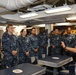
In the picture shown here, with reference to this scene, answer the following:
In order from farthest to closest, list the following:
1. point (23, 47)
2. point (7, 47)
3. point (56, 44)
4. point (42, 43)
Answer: point (42, 43) → point (56, 44) → point (23, 47) → point (7, 47)

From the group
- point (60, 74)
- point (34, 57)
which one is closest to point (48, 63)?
point (60, 74)

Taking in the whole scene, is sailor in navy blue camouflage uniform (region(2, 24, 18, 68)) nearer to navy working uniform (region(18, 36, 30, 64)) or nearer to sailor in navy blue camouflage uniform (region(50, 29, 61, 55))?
navy working uniform (region(18, 36, 30, 64))

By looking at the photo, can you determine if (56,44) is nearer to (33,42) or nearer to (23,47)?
(33,42)

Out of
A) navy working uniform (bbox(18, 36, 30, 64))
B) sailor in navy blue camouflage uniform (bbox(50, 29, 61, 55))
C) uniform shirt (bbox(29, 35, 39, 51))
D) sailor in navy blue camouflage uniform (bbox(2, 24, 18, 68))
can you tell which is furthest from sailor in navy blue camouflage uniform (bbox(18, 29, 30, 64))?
sailor in navy blue camouflage uniform (bbox(50, 29, 61, 55))

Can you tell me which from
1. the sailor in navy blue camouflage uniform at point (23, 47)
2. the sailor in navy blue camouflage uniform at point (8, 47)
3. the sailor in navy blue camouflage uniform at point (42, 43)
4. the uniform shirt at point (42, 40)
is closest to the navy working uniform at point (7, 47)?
the sailor in navy blue camouflage uniform at point (8, 47)

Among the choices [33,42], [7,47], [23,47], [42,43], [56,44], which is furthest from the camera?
[42,43]

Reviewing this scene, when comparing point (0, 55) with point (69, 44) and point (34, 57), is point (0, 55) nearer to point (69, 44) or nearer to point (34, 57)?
point (34, 57)

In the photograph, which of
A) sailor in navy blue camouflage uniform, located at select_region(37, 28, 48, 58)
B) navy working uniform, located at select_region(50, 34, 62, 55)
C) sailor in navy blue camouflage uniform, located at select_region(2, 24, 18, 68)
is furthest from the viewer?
sailor in navy blue camouflage uniform, located at select_region(37, 28, 48, 58)

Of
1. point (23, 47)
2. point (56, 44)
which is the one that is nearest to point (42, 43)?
point (56, 44)

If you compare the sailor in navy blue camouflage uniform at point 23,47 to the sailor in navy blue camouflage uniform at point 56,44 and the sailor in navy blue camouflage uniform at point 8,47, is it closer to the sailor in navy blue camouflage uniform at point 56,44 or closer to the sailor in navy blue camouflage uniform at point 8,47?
the sailor in navy blue camouflage uniform at point 8,47

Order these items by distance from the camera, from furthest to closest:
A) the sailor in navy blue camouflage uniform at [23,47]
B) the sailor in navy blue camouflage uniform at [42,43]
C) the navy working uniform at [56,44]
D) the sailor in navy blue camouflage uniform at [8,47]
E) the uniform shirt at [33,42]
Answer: the sailor in navy blue camouflage uniform at [42,43]
the navy working uniform at [56,44]
the uniform shirt at [33,42]
the sailor in navy blue camouflage uniform at [23,47]
the sailor in navy blue camouflage uniform at [8,47]

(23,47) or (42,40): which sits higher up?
(42,40)

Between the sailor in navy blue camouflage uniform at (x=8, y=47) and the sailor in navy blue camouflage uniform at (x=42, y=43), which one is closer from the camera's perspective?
the sailor in navy blue camouflage uniform at (x=8, y=47)

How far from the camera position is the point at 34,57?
18.4 ft
